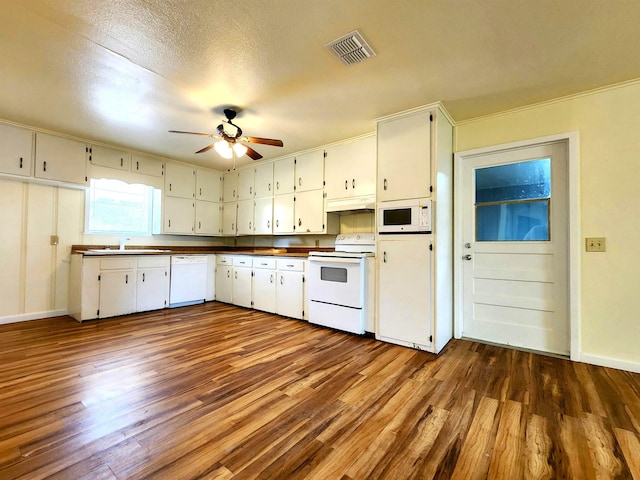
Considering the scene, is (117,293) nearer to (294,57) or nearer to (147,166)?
(147,166)

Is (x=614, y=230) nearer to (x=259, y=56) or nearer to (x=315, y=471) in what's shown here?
(x=315, y=471)

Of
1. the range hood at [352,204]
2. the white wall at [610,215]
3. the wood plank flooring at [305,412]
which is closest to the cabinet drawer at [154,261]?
the wood plank flooring at [305,412]

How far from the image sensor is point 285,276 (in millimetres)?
4027

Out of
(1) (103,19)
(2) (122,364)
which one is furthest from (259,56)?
(2) (122,364)

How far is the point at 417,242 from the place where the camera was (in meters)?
2.86

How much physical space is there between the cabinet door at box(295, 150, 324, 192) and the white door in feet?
6.13

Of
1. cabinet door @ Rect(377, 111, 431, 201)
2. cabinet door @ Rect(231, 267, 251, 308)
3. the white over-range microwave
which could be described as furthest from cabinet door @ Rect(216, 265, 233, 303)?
cabinet door @ Rect(377, 111, 431, 201)

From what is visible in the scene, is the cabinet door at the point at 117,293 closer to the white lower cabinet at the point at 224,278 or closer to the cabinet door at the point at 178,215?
the cabinet door at the point at 178,215

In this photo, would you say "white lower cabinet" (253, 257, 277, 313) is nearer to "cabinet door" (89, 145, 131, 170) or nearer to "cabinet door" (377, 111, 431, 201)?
"cabinet door" (377, 111, 431, 201)

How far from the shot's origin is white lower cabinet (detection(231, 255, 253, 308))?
450cm

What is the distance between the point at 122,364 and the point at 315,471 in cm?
196

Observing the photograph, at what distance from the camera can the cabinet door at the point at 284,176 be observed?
14.8ft

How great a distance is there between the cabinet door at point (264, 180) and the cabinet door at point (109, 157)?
6.35 ft

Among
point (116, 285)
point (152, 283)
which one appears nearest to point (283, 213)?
point (152, 283)
